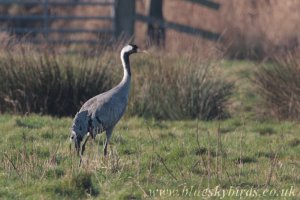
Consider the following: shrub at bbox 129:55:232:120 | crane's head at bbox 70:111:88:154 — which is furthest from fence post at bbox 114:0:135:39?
crane's head at bbox 70:111:88:154

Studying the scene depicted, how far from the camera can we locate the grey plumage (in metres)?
10.3

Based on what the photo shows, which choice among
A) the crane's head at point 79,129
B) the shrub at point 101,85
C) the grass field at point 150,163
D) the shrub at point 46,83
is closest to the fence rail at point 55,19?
the shrub at point 101,85

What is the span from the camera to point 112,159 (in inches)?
382

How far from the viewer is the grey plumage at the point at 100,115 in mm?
10281

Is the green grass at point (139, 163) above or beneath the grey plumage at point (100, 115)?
beneath

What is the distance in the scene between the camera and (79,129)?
10.3m

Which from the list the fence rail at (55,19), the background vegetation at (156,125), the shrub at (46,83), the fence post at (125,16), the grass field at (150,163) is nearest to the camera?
the grass field at (150,163)

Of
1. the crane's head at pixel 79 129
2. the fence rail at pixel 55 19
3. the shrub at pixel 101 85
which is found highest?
the crane's head at pixel 79 129

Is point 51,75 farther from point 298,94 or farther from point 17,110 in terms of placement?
point 298,94

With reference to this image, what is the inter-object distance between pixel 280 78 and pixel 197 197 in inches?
240

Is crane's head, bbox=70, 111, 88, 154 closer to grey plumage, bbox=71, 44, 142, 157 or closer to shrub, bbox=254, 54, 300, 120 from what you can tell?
grey plumage, bbox=71, 44, 142, 157

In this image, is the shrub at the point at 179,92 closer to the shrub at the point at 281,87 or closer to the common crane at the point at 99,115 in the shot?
the shrub at the point at 281,87

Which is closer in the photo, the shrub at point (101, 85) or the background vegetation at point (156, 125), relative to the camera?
the background vegetation at point (156, 125)

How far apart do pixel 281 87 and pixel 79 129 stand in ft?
16.4
